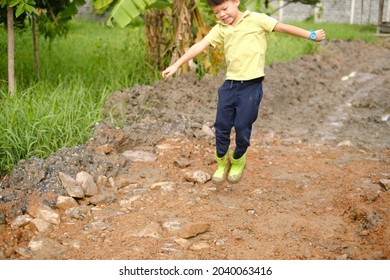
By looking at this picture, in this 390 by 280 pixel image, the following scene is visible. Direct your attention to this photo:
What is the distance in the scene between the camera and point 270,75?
808 centimetres

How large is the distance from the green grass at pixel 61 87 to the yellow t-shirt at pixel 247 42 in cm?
159

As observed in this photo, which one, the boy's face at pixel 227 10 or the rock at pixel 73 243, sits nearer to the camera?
the rock at pixel 73 243

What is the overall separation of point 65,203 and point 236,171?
4.29 feet

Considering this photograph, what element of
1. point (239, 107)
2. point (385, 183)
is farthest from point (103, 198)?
point (385, 183)

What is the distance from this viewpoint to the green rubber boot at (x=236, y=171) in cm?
425

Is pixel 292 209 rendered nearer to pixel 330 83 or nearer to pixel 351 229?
pixel 351 229

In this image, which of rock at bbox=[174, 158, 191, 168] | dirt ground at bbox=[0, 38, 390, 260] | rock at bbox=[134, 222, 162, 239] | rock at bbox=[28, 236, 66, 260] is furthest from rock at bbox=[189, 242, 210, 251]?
rock at bbox=[174, 158, 191, 168]

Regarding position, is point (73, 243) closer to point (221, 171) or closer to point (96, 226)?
point (96, 226)

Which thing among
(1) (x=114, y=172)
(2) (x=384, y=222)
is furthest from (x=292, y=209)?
(1) (x=114, y=172)

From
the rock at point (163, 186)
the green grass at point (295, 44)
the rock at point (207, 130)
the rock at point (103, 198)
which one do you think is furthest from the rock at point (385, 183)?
the green grass at point (295, 44)

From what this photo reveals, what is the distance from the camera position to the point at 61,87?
5812 mm

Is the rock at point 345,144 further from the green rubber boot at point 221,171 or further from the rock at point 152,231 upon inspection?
the rock at point 152,231

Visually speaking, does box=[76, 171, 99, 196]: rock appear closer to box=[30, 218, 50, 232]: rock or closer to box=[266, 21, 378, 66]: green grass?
box=[30, 218, 50, 232]: rock

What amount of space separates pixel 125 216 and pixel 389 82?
5904 millimetres
